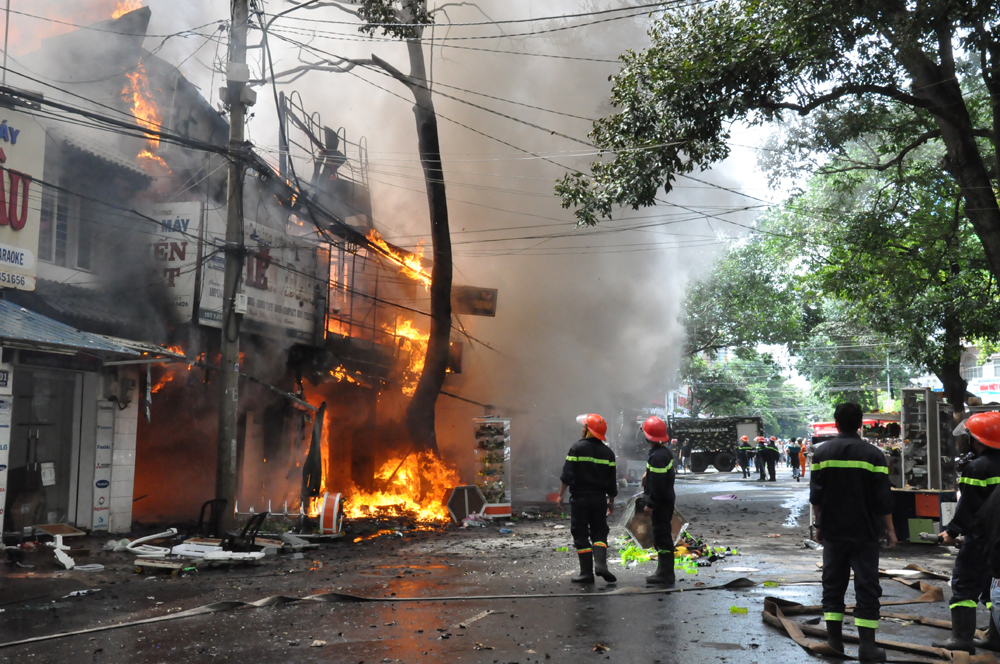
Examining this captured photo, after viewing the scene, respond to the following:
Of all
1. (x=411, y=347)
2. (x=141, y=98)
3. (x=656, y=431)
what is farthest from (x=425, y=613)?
(x=411, y=347)

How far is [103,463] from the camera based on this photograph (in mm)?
12453

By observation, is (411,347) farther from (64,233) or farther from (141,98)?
(64,233)

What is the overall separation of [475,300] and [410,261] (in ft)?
7.88

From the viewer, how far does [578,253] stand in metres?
25.1

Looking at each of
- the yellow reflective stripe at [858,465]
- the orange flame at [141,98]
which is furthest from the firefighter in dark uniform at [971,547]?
the orange flame at [141,98]

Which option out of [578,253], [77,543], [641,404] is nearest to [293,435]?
[77,543]

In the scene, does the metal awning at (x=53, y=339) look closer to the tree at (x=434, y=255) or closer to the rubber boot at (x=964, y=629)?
the tree at (x=434, y=255)

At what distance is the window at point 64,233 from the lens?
40.0ft

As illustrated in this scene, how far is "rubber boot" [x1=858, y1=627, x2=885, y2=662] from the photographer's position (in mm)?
4805

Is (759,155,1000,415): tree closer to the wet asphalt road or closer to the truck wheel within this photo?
the wet asphalt road

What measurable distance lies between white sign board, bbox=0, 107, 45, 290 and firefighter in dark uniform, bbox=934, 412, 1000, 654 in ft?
37.0

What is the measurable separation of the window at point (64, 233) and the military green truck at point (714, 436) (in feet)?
97.3

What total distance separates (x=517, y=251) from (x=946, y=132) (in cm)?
1454

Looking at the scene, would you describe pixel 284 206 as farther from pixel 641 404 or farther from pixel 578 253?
pixel 641 404
